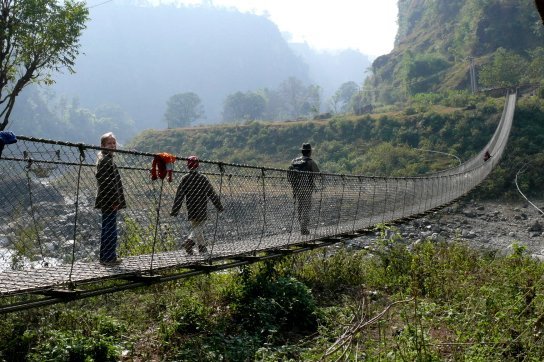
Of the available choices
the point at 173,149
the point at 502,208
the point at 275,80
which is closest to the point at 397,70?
the point at 173,149

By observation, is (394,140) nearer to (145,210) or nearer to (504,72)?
(504,72)

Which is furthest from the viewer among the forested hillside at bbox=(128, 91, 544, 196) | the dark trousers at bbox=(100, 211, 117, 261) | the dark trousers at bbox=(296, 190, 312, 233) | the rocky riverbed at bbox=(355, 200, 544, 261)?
Answer: the forested hillside at bbox=(128, 91, 544, 196)

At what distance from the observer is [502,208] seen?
21156 millimetres

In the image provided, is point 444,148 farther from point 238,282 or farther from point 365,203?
point 238,282

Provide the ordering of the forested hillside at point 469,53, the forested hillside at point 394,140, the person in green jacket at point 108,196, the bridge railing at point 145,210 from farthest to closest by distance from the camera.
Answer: the forested hillside at point 469,53
the forested hillside at point 394,140
the person in green jacket at point 108,196
the bridge railing at point 145,210

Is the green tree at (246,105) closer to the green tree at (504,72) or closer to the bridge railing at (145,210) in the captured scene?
the green tree at (504,72)

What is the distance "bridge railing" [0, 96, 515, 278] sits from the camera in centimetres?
328

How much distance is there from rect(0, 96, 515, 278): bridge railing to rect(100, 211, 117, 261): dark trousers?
13 centimetres

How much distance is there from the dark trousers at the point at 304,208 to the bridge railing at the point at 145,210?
0.05m

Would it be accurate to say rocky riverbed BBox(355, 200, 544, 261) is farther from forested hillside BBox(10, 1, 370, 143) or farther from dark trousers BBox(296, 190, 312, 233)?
forested hillside BBox(10, 1, 370, 143)

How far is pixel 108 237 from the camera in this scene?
3881mm

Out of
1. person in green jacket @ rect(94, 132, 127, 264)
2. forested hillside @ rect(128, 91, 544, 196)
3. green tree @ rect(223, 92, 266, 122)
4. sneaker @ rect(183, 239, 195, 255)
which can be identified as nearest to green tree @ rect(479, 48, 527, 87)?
forested hillside @ rect(128, 91, 544, 196)

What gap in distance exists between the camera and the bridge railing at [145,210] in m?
3.28

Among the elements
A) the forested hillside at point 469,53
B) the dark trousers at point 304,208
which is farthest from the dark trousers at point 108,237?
the forested hillside at point 469,53
